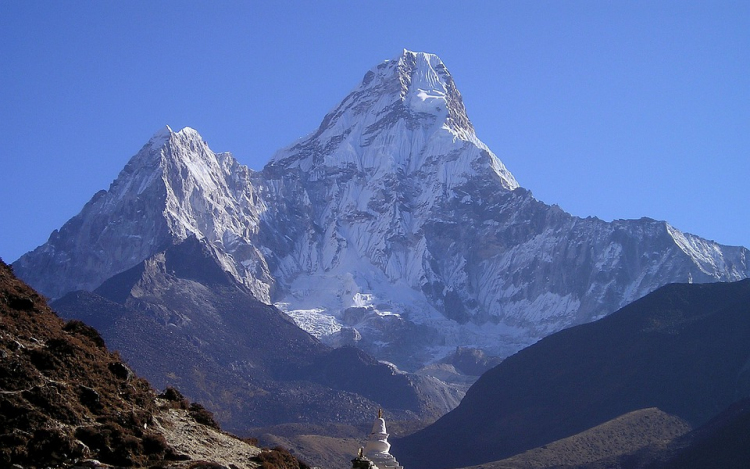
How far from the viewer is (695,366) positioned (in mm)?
192125

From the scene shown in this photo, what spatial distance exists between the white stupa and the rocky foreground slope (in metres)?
3.05

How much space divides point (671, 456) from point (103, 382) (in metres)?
120

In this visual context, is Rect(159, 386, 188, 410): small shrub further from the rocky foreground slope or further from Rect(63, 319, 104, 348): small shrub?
Rect(63, 319, 104, 348): small shrub

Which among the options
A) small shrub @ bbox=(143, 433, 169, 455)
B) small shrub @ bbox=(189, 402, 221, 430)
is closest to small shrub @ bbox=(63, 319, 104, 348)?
small shrub @ bbox=(189, 402, 221, 430)

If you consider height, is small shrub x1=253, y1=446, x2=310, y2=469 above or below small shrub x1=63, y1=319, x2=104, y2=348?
below

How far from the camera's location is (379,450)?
45.9 metres

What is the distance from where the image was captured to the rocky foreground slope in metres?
34.2

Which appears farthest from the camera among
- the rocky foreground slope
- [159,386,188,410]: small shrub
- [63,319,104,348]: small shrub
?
[159,386,188,410]: small shrub

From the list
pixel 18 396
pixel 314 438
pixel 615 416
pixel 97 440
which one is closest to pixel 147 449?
pixel 97 440

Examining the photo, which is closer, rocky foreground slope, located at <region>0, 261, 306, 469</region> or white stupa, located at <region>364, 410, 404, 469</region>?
rocky foreground slope, located at <region>0, 261, 306, 469</region>

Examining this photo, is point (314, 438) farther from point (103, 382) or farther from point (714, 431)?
point (103, 382)

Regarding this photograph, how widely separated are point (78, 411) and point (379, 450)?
43.2 ft

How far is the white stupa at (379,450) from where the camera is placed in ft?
147

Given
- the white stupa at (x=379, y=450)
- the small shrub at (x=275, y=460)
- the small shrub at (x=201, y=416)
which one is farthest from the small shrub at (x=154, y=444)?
the white stupa at (x=379, y=450)
